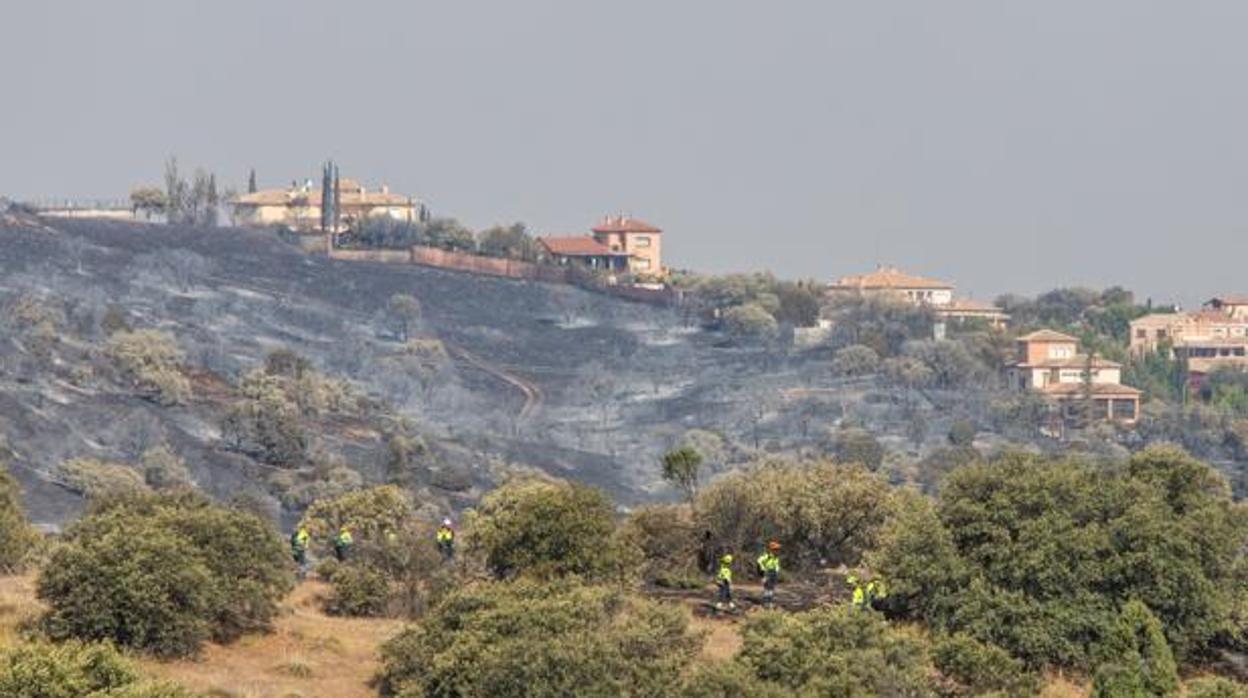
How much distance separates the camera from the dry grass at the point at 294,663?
34.9 m

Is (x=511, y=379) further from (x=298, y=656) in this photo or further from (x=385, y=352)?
(x=298, y=656)

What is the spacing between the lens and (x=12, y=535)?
47.2 meters

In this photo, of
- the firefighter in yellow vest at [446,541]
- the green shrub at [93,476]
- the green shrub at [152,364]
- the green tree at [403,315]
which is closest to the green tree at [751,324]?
the green tree at [403,315]

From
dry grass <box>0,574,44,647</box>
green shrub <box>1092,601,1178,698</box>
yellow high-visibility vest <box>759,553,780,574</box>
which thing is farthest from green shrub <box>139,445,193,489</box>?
green shrub <box>1092,601,1178,698</box>

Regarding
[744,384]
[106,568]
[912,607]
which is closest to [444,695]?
[106,568]

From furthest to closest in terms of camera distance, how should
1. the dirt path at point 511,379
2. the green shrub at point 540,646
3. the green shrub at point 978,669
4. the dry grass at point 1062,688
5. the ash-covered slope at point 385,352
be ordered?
the dirt path at point 511,379 → the ash-covered slope at point 385,352 → the dry grass at point 1062,688 → the green shrub at point 978,669 → the green shrub at point 540,646

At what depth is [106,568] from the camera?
35.7 metres

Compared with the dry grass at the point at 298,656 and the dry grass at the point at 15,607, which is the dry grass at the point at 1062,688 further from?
the dry grass at the point at 15,607

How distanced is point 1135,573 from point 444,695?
13486 millimetres

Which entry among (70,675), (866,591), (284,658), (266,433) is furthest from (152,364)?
(70,675)

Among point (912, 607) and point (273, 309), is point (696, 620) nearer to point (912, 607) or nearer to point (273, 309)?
point (912, 607)

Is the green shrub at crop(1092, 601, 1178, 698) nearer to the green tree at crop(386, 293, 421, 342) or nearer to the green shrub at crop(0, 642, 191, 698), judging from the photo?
the green shrub at crop(0, 642, 191, 698)

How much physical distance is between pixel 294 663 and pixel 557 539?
7.93 metres

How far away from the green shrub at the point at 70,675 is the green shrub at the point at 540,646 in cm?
487
